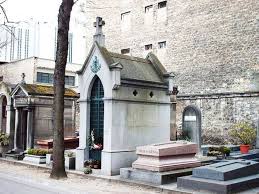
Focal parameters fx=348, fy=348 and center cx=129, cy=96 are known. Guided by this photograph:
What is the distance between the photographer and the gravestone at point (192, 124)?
14656 millimetres

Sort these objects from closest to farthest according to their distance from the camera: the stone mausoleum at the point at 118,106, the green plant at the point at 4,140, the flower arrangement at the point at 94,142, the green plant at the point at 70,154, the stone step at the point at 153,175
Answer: the stone step at the point at 153,175
the stone mausoleum at the point at 118,106
the flower arrangement at the point at 94,142
the green plant at the point at 70,154
the green plant at the point at 4,140

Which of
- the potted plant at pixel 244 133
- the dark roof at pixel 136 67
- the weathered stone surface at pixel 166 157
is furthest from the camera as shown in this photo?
the potted plant at pixel 244 133

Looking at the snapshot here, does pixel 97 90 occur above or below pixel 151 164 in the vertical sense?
above

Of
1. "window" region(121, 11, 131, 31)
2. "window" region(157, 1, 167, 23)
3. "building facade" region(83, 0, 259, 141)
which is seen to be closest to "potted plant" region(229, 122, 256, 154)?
"building facade" region(83, 0, 259, 141)

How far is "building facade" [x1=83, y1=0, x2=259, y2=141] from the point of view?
21.4m

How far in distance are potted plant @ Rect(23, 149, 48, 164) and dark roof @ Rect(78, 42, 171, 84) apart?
447cm

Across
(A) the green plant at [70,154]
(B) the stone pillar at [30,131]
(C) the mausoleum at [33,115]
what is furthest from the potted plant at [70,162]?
(C) the mausoleum at [33,115]

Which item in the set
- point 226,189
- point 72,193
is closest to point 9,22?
point 72,193

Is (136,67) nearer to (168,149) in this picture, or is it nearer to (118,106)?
(118,106)

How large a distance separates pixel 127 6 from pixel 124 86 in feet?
64.7

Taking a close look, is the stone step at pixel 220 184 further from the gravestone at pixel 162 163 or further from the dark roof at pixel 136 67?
the dark roof at pixel 136 67

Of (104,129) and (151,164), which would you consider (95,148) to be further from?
(151,164)

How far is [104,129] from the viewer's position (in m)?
11.9

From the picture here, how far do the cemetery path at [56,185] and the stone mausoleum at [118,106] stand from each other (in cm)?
108
